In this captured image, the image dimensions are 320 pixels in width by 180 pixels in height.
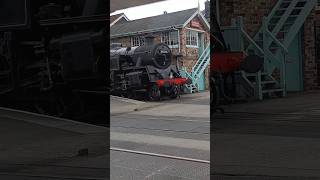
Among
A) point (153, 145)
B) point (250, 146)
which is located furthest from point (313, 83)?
point (153, 145)

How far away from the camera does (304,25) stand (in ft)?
6.54

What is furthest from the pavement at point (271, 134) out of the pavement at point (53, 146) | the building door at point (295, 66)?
the pavement at point (53, 146)

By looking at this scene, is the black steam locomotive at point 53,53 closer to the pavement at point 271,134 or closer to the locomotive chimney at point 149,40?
the locomotive chimney at point 149,40

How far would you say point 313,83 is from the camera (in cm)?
205

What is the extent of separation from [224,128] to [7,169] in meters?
1.19

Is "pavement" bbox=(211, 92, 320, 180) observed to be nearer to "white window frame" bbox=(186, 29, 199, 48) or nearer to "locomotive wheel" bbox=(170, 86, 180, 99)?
"locomotive wheel" bbox=(170, 86, 180, 99)

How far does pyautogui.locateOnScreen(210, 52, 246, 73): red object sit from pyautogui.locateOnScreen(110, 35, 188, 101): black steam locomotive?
0.43 feet

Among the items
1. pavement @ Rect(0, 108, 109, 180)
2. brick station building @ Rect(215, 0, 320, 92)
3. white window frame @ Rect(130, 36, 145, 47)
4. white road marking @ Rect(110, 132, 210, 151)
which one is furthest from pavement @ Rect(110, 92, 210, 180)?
brick station building @ Rect(215, 0, 320, 92)

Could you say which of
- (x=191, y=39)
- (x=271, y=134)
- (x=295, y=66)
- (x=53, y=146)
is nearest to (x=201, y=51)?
(x=191, y=39)

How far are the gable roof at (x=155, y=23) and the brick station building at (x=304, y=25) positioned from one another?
97mm

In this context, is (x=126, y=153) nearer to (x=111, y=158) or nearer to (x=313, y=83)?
(x=111, y=158)

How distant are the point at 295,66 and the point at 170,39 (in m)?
0.48

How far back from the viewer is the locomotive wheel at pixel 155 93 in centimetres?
211

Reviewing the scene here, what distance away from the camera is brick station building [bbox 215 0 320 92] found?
2.01 m
